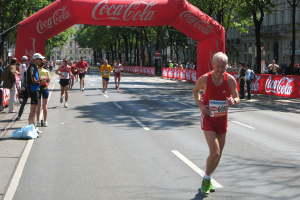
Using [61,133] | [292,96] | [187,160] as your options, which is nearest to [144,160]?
[187,160]

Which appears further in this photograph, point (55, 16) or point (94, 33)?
point (94, 33)

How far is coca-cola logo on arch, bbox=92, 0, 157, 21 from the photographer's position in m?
21.8

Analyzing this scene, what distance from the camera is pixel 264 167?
337 inches

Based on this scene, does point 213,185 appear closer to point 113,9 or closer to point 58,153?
point 58,153

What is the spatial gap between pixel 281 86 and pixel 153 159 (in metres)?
16.6

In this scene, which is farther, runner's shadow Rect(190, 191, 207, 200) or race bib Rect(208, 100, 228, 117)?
race bib Rect(208, 100, 228, 117)

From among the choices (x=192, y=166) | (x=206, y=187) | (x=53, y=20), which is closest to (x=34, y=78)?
(x=192, y=166)

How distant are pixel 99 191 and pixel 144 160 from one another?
Result: 228cm

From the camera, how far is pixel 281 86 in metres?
24.6

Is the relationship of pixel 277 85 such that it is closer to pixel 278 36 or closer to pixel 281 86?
pixel 281 86

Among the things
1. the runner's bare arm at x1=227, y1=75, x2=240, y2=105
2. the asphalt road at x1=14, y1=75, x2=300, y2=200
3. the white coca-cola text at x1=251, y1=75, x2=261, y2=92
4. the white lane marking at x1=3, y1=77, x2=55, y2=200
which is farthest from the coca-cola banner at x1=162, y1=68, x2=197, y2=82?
the runner's bare arm at x1=227, y1=75, x2=240, y2=105

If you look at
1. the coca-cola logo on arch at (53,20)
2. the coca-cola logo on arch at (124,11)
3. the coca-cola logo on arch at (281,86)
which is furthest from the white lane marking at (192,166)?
the coca-cola logo on arch at (281,86)

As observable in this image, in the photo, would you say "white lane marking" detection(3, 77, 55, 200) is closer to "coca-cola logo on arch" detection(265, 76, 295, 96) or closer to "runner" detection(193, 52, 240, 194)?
"runner" detection(193, 52, 240, 194)

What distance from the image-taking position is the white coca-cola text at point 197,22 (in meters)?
22.6
